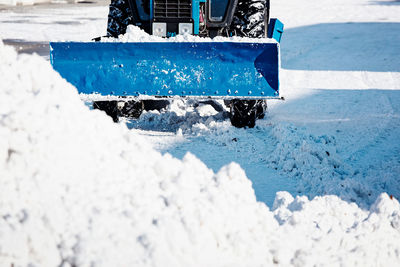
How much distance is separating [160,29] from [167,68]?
1.07 m

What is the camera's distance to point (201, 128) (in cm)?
607

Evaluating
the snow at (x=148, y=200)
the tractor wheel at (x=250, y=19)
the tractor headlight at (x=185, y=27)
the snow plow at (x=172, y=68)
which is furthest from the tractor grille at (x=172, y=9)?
the snow at (x=148, y=200)

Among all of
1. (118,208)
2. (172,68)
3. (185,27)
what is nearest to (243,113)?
(172,68)

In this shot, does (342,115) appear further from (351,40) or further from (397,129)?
(351,40)

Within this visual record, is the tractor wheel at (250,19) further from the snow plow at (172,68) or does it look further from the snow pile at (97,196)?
the snow pile at (97,196)

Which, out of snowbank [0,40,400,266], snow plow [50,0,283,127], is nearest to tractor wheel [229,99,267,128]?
snow plow [50,0,283,127]

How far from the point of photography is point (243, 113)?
615 centimetres

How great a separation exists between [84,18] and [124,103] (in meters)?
12.1

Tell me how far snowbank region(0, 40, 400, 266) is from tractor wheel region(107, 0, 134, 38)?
381cm

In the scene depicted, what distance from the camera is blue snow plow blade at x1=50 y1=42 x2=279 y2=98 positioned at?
581 cm

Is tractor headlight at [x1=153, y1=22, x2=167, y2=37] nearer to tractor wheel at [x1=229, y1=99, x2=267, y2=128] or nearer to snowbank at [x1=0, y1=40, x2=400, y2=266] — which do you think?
tractor wheel at [x1=229, y1=99, x2=267, y2=128]

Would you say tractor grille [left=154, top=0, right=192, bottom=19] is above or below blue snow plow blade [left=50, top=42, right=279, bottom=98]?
above

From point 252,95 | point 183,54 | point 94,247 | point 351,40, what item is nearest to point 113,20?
point 183,54

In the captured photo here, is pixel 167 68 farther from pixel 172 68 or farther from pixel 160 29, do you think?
pixel 160 29
